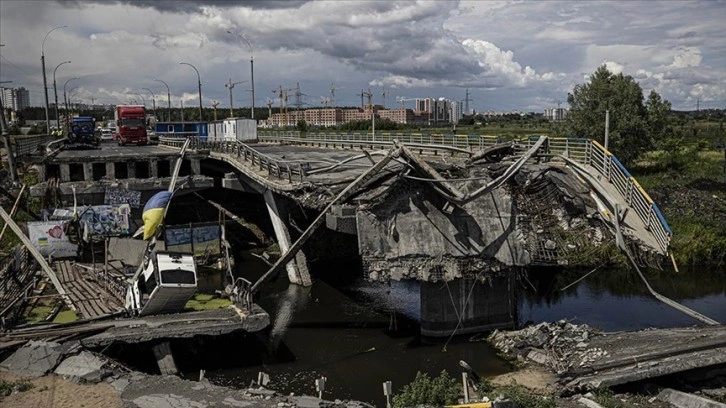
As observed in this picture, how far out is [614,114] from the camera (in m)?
52.1

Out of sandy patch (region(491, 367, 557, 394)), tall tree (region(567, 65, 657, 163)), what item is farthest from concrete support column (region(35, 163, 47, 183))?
tall tree (region(567, 65, 657, 163))

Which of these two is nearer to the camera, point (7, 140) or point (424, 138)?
point (7, 140)

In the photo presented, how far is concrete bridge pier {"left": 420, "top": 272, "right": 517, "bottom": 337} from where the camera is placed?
24344mm

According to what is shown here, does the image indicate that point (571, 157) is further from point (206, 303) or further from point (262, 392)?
point (262, 392)

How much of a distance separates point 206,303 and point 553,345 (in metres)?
13.1

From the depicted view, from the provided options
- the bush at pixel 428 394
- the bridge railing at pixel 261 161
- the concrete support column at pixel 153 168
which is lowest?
the bush at pixel 428 394

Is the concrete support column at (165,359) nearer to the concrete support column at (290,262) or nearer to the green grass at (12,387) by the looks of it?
the green grass at (12,387)

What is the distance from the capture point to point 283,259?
960 inches

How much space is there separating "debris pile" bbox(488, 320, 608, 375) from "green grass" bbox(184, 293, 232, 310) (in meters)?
10.5

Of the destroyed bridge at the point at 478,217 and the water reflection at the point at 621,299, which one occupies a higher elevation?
the destroyed bridge at the point at 478,217

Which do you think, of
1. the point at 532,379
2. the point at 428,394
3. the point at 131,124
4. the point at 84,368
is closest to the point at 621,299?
the point at 532,379

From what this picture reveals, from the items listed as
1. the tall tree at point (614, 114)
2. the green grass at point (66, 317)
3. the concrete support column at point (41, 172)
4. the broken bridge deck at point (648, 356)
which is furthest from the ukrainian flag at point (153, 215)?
the tall tree at point (614, 114)

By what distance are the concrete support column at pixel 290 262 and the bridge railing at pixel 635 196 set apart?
16.1 metres

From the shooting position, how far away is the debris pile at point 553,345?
19984 millimetres
